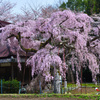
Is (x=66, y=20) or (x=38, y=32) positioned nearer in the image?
(x=66, y=20)

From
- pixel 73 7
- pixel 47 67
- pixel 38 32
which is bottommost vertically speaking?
pixel 47 67

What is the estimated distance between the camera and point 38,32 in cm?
→ 979

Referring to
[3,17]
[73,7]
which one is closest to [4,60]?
[3,17]

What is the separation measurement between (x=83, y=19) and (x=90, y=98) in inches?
162

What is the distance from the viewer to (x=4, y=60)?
39.9 ft

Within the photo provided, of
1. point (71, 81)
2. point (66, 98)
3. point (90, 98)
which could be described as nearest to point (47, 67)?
point (66, 98)

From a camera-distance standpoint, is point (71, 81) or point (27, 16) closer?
point (71, 81)

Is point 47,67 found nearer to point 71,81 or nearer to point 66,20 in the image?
point 66,20

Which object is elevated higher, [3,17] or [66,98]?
[3,17]

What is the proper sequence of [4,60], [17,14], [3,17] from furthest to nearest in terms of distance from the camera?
[17,14]
[3,17]
[4,60]

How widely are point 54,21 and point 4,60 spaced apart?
5.93 meters

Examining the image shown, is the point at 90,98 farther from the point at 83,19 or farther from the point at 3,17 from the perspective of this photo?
the point at 3,17

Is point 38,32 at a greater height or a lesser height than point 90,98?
greater

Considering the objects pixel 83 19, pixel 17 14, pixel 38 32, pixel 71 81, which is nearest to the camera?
pixel 83 19
